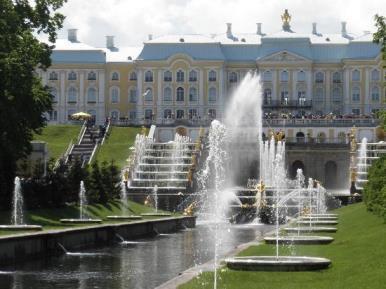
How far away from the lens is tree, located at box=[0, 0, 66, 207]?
3716cm

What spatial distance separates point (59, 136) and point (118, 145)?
254 inches

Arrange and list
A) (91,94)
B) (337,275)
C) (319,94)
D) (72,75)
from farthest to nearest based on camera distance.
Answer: (91,94), (72,75), (319,94), (337,275)

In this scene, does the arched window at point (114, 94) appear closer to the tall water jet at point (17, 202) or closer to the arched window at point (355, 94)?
the arched window at point (355, 94)

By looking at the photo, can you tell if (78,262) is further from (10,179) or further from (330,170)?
(330,170)

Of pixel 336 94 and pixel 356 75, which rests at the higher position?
pixel 356 75

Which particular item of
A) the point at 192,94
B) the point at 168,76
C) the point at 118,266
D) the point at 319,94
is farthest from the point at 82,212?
the point at 319,94

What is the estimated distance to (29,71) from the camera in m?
38.0

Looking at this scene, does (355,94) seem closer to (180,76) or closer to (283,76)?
(283,76)

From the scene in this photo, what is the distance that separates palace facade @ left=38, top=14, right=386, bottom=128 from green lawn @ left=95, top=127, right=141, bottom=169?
19.1 metres

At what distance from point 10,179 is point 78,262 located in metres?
13.0

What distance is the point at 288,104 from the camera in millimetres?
111188

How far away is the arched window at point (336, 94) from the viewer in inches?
4427

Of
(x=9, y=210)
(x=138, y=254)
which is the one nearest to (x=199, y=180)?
(x=9, y=210)

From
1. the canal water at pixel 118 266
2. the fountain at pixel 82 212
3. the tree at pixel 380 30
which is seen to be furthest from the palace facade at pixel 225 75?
the tree at pixel 380 30
